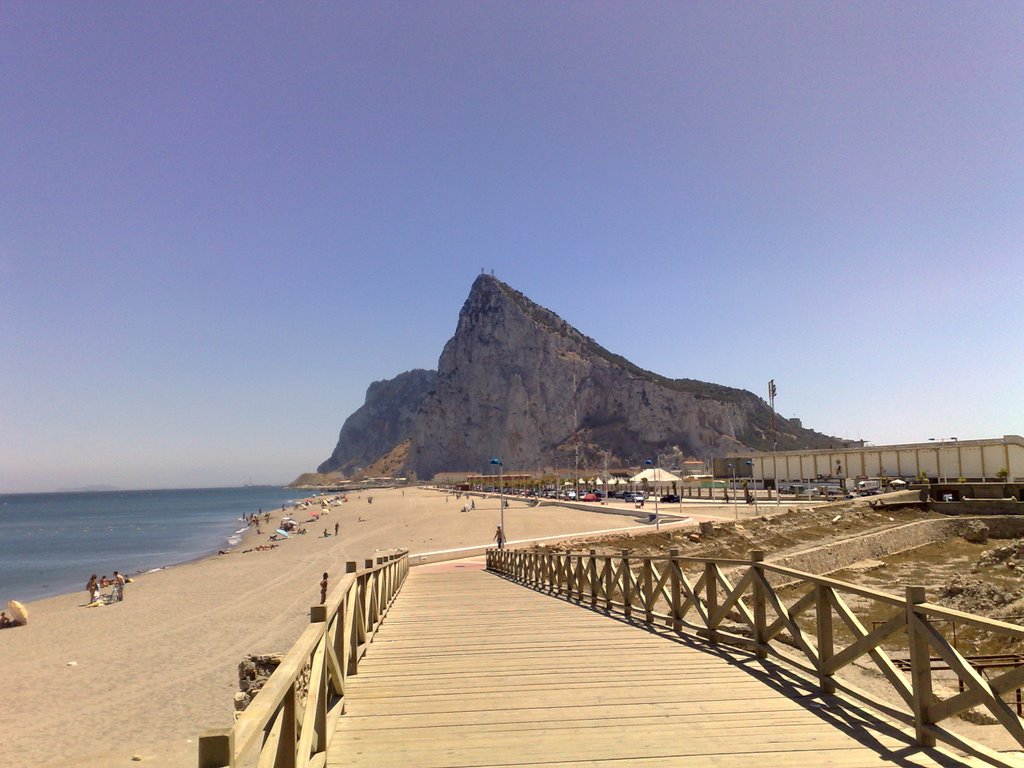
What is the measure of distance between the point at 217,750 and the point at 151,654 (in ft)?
62.1

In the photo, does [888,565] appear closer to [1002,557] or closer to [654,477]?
[1002,557]

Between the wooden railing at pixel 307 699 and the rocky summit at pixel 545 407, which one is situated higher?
the rocky summit at pixel 545 407

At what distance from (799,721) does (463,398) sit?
140263 millimetres

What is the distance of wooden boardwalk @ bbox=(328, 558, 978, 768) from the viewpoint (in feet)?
12.5

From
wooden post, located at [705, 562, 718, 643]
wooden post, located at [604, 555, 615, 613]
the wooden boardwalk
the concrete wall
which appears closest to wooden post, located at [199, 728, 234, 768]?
the wooden boardwalk

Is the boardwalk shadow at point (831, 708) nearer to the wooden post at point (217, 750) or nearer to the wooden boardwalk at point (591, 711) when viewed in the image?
the wooden boardwalk at point (591, 711)

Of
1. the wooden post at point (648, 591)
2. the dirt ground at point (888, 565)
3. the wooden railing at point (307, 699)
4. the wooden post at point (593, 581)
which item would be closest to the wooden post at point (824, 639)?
the dirt ground at point (888, 565)

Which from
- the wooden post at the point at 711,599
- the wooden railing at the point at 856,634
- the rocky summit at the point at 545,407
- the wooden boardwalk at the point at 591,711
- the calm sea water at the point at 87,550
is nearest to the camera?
the wooden railing at the point at 856,634

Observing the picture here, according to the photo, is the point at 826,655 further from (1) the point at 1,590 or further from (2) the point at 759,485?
(2) the point at 759,485

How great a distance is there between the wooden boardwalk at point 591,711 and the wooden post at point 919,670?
0.42 feet

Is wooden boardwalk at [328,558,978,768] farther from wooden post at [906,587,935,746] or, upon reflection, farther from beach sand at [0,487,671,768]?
beach sand at [0,487,671,768]

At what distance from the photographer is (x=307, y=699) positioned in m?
3.63

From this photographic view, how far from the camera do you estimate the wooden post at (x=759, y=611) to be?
6.17m

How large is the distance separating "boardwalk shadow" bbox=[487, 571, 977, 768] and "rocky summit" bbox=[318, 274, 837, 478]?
4876 inches
